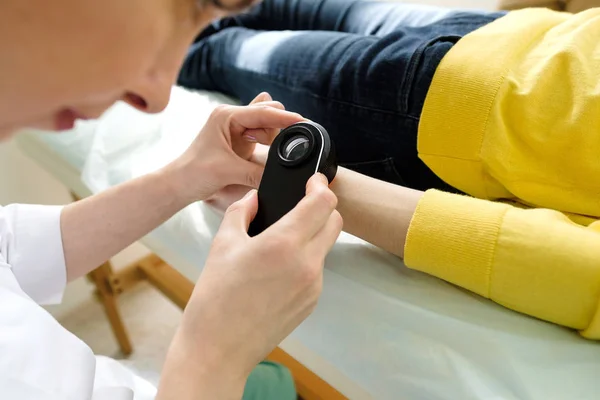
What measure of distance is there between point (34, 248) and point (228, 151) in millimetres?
258

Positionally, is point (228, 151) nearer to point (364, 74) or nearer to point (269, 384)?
point (364, 74)

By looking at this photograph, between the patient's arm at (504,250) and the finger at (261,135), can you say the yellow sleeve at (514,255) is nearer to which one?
the patient's arm at (504,250)

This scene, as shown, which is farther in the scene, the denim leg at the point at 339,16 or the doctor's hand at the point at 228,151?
the denim leg at the point at 339,16

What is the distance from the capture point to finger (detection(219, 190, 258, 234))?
0.46 metres

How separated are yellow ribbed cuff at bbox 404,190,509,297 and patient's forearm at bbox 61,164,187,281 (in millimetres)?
314

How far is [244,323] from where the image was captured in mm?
421

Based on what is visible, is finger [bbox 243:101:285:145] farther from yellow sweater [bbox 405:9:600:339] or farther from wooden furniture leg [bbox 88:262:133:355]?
wooden furniture leg [bbox 88:262:133:355]

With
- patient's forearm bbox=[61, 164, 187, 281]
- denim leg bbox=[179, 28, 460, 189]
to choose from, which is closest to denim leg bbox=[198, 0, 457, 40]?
denim leg bbox=[179, 28, 460, 189]

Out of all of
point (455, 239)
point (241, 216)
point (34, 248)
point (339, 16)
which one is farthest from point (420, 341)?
point (339, 16)

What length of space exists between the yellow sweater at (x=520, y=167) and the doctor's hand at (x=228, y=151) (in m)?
0.19

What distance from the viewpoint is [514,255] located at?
48 centimetres

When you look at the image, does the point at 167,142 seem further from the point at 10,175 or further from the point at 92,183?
the point at 10,175

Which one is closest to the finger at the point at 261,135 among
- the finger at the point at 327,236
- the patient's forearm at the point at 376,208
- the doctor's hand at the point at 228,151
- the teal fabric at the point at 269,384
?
the doctor's hand at the point at 228,151

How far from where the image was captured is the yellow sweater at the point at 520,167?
476 mm
